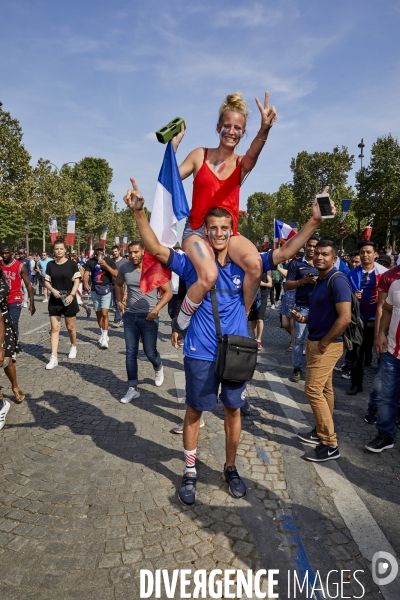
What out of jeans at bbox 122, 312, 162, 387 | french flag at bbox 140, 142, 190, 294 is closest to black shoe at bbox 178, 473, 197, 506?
french flag at bbox 140, 142, 190, 294

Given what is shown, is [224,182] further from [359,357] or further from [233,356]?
[359,357]

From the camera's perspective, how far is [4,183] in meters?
23.2

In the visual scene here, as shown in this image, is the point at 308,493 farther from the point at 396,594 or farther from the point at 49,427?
the point at 49,427

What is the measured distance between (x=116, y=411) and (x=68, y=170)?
41.6 meters

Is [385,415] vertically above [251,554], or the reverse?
[385,415]

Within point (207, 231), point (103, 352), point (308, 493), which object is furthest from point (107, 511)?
point (103, 352)

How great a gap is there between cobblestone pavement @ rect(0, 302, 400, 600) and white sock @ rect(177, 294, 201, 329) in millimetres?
1314

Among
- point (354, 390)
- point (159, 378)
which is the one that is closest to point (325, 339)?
point (354, 390)

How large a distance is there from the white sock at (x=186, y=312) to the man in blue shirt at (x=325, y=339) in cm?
141

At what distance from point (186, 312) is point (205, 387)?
0.57 meters

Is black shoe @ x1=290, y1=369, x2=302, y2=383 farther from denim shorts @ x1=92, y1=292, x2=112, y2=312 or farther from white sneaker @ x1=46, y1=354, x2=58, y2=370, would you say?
denim shorts @ x1=92, y1=292, x2=112, y2=312

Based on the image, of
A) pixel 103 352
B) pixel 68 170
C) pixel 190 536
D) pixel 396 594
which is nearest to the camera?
pixel 396 594

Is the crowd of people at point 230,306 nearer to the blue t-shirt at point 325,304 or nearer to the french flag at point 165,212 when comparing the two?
the blue t-shirt at point 325,304

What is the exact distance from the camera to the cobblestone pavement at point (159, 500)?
227cm
